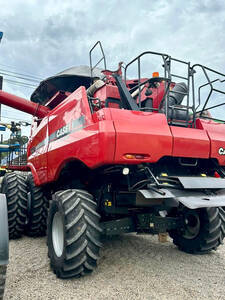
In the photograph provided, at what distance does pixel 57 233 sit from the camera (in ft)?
11.4

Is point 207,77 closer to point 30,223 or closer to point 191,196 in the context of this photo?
point 191,196

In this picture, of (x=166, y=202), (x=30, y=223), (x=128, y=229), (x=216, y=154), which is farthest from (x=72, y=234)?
(x=30, y=223)

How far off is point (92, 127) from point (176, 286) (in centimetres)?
197

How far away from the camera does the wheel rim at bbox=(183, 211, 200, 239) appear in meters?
4.03

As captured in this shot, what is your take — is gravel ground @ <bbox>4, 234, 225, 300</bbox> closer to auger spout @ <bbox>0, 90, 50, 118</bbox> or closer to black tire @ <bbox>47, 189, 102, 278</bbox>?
black tire @ <bbox>47, 189, 102, 278</bbox>

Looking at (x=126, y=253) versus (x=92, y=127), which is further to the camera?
(x=126, y=253)

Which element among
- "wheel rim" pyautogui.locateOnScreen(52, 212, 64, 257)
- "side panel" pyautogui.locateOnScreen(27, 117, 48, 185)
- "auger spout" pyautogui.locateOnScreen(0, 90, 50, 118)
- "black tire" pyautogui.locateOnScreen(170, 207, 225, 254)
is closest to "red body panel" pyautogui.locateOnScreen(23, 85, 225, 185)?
"side panel" pyautogui.locateOnScreen(27, 117, 48, 185)

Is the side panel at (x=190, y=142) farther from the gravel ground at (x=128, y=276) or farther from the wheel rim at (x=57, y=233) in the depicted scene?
the wheel rim at (x=57, y=233)

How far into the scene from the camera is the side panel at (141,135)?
2.73 m

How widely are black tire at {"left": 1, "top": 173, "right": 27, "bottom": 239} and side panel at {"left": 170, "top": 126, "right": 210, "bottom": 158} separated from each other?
3040mm

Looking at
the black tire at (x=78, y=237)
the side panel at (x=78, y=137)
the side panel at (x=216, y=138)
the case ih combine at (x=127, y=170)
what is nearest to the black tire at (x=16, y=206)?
the case ih combine at (x=127, y=170)

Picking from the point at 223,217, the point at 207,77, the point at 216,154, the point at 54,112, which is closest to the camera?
the point at 216,154

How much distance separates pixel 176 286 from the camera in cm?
294

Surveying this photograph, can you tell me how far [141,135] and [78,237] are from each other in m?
1.30
